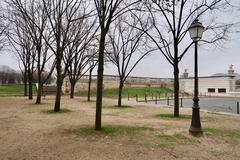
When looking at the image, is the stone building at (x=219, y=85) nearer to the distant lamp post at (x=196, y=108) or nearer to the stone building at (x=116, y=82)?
the stone building at (x=116, y=82)

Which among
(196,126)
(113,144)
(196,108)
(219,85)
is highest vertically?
(219,85)

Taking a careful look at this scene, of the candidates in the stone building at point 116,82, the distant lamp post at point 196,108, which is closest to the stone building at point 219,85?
the stone building at point 116,82

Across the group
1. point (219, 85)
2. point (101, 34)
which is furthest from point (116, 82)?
point (101, 34)

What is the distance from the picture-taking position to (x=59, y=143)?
7.55 meters

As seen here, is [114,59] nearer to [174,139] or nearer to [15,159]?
[174,139]

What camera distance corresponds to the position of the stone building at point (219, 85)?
227 feet

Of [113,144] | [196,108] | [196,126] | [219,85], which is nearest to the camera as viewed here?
[113,144]

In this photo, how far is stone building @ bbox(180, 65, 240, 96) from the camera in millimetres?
69094

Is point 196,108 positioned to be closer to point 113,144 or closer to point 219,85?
point 113,144

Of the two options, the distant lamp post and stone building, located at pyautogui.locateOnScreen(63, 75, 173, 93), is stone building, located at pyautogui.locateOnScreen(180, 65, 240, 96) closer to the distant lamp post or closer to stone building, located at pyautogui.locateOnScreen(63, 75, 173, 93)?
stone building, located at pyautogui.locateOnScreen(63, 75, 173, 93)

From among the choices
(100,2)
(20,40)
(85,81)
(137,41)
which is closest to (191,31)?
(100,2)

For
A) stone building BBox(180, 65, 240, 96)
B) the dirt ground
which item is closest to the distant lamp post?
the dirt ground

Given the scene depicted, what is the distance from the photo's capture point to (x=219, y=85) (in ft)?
235

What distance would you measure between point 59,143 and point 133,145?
1980 millimetres
